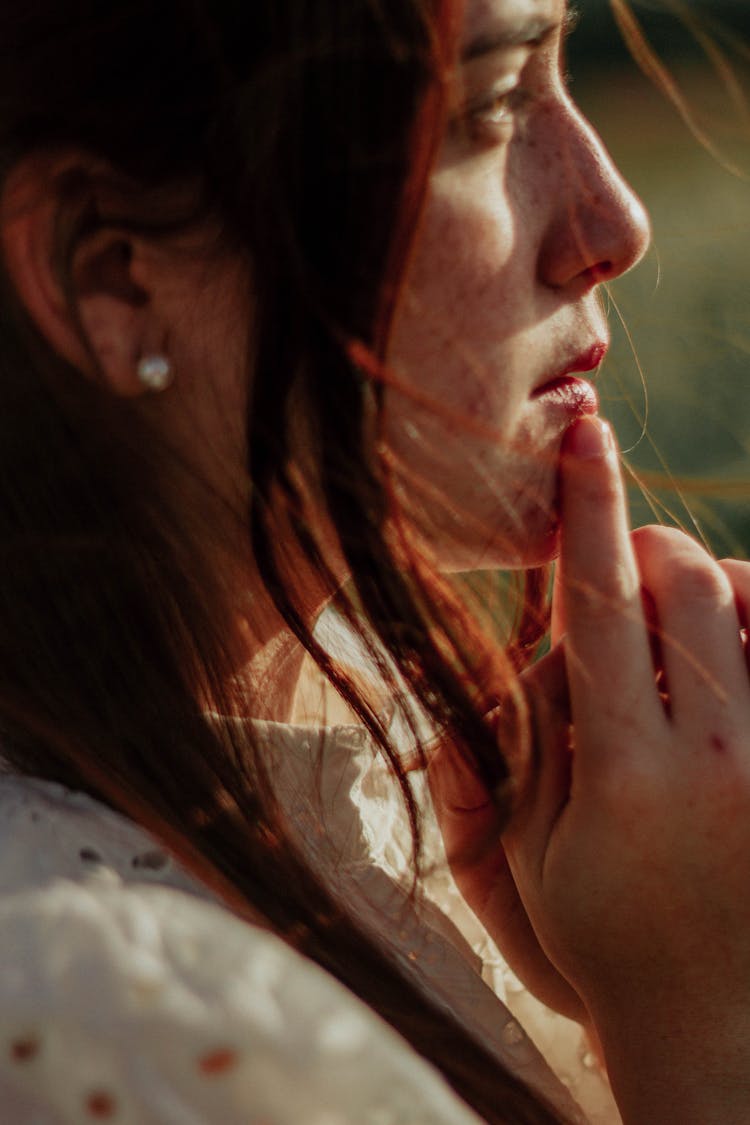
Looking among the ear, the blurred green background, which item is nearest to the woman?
the ear

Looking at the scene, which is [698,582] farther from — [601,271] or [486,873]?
[486,873]

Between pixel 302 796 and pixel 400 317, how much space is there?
455mm

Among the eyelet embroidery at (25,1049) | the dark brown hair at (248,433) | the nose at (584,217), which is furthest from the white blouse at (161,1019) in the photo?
the nose at (584,217)

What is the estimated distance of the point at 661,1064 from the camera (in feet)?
3.08

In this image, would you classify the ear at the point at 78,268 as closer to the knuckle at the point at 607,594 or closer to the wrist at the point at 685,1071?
the knuckle at the point at 607,594

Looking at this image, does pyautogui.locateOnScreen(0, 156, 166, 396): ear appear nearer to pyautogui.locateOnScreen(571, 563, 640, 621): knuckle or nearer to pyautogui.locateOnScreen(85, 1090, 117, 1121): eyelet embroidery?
pyautogui.locateOnScreen(571, 563, 640, 621): knuckle

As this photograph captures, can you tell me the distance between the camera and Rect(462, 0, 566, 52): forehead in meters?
0.84

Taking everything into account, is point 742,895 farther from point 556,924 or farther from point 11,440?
point 11,440

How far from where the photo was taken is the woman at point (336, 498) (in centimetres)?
82

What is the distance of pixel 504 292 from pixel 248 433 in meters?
A: 0.23

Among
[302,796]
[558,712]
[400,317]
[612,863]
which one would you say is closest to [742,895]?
[612,863]

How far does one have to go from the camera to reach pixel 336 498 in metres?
0.94

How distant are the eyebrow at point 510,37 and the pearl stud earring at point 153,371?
1.02ft

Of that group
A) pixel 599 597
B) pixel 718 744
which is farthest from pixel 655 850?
pixel 599 597
